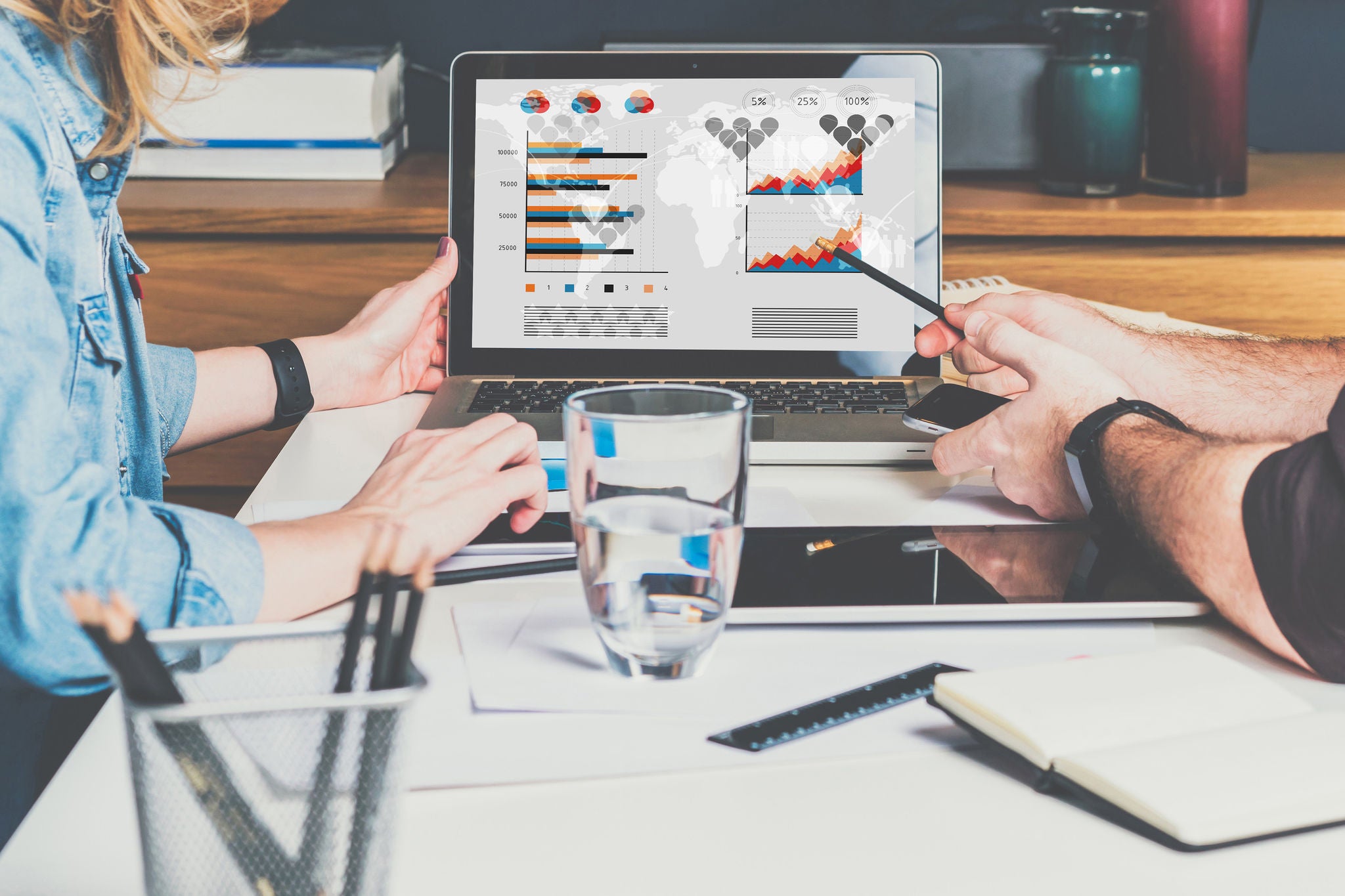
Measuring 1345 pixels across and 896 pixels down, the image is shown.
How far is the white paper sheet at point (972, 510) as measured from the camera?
0.81m

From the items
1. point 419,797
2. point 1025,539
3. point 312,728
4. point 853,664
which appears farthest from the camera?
point 1025,539

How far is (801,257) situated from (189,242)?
33.4 inches

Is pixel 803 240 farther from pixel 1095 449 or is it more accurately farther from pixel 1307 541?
pixel 1307 541

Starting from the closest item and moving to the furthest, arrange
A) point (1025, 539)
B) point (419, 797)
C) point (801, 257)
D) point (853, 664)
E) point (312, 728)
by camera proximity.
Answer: point (312, 728) → point (419, 797) → point (853, 664) → point (1025, 539) → point (801, 257)

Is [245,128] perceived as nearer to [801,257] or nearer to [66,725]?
[801,257]

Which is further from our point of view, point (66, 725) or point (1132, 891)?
point (66, 725)

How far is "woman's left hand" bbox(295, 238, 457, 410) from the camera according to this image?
104 cm

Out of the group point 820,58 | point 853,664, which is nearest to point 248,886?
point 853,664

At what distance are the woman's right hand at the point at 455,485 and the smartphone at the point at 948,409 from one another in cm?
31

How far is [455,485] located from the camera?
2.42 ft

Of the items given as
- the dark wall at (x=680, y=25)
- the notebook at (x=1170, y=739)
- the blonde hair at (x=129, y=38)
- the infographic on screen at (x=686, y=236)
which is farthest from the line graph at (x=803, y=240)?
the dark wall at (x=680, y=25)

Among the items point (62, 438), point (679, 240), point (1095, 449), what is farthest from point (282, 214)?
point (1095, 449)

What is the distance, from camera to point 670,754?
20.2 inches

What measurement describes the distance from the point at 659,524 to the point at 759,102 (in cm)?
66
